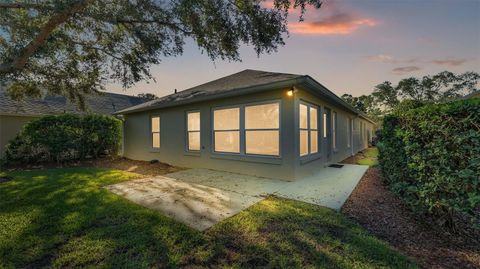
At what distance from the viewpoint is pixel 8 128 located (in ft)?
37.3

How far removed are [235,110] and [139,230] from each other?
4905 mm

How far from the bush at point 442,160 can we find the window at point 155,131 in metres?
9.44

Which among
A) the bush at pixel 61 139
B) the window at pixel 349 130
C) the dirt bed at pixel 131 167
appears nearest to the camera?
the dirt bed at pixel 131 167

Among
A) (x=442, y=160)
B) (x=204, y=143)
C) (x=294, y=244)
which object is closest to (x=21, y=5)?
(x=204, y=143)

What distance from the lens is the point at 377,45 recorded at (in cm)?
782

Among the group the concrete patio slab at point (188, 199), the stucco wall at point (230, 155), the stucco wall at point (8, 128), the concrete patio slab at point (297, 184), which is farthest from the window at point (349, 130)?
the stucco wall at point (8, 128)

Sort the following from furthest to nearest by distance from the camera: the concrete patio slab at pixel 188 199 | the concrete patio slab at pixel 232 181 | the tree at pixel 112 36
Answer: the tree at pixel 112 36
the concrete patio slab at pixel 232 181
the concrete patio slab at pixel 188 199

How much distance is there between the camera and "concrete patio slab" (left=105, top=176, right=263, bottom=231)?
3.59 meters

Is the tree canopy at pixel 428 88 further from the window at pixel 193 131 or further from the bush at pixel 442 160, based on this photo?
the bush at pixel 442 160

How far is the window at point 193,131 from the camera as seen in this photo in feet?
28.3

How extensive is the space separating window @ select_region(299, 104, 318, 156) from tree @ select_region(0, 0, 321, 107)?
8.04ft

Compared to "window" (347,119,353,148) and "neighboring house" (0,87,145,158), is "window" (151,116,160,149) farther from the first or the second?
"window" (347,119,353,148)

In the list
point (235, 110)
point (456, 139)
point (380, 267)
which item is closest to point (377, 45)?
point (235, 110)

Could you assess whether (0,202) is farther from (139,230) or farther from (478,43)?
(478,43)
